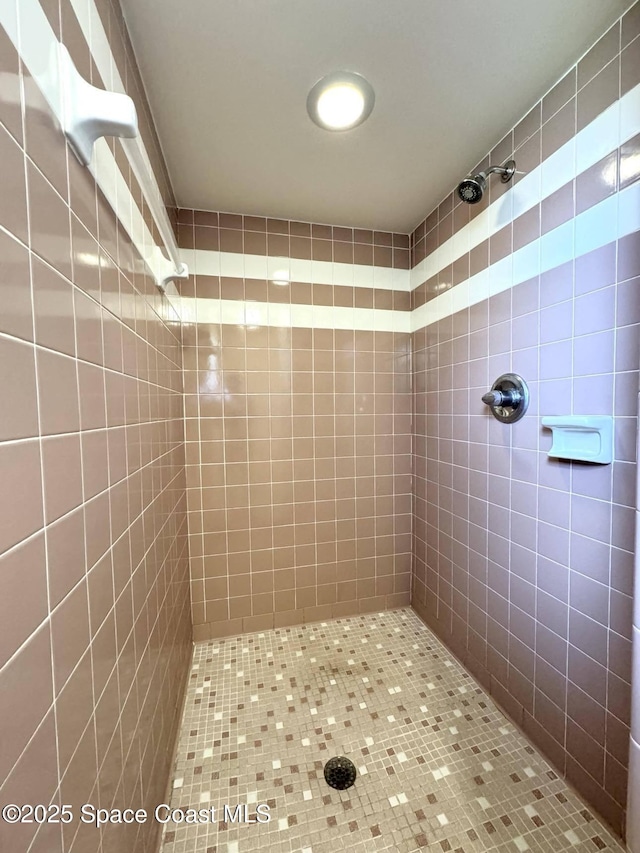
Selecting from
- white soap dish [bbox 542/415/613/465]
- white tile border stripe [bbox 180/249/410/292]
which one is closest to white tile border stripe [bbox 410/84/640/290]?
white tile border stripe [bbox 180/249/410/292]

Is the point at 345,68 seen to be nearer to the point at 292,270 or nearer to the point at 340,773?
the point at 292,270

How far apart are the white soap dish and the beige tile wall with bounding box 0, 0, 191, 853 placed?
1296mm

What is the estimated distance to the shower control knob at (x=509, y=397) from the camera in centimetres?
121

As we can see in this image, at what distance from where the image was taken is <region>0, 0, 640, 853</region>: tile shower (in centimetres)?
47

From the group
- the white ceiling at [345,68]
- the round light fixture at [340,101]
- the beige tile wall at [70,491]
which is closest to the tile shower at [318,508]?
the beige tile wall at [70,491]

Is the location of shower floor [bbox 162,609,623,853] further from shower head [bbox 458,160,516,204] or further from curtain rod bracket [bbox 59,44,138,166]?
shower head [bbox 458,160,516,204]

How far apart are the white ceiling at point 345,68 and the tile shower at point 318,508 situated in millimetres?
106

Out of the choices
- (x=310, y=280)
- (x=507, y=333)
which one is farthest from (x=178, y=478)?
(x=507, y=333)

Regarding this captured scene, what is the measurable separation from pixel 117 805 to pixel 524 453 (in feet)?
4.95

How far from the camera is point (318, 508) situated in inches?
74.9

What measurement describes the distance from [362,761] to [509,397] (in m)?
1.45

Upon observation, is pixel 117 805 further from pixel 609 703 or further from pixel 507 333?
pixel 507 333

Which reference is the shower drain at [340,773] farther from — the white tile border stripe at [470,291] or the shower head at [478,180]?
the shower head at [478,180]

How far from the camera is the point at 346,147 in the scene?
1.29 m
